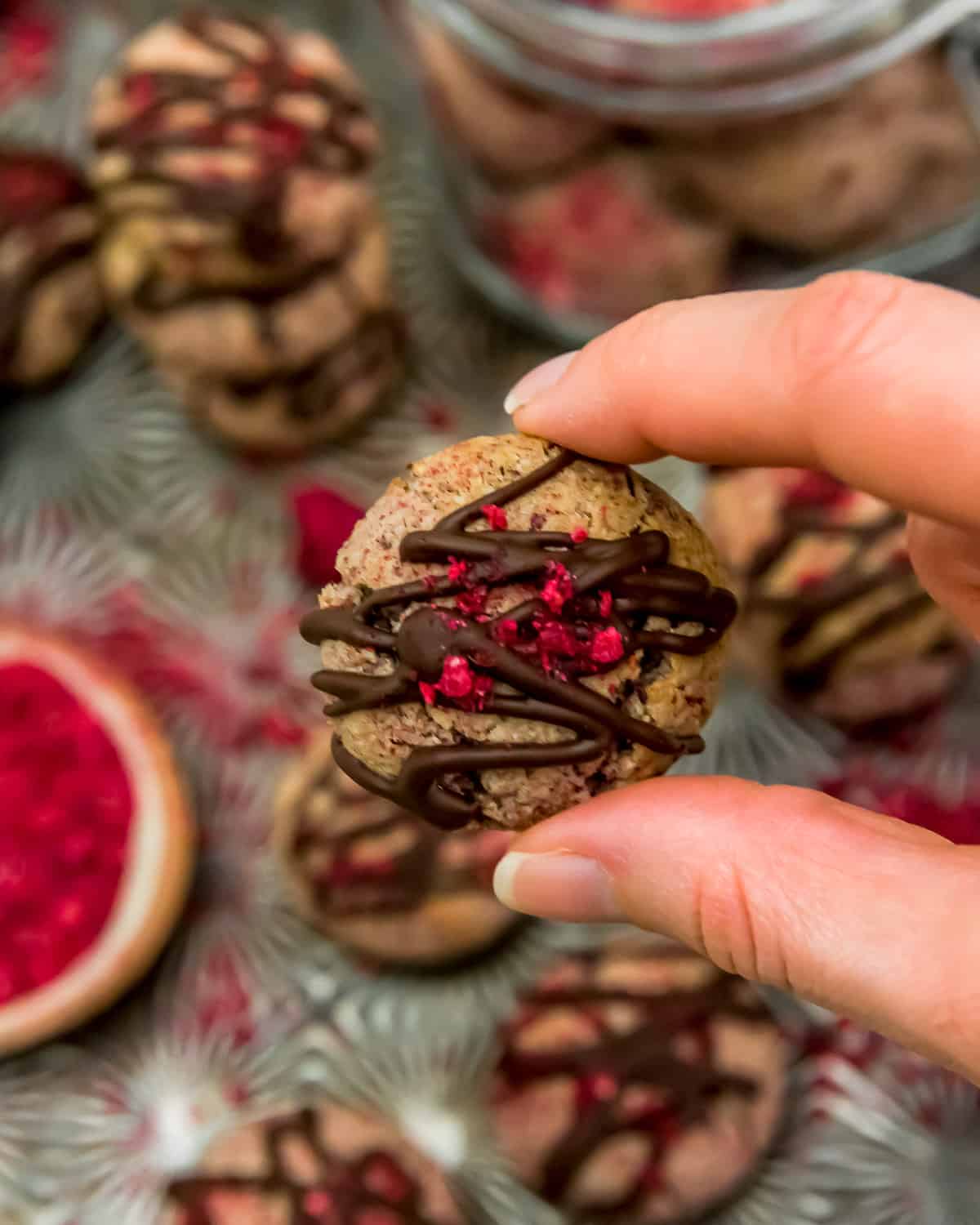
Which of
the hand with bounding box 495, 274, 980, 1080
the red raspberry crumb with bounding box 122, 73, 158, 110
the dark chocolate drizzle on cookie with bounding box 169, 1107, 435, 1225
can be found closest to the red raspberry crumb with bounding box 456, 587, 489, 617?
the hand with bounding box 495, 274, 980, 1080

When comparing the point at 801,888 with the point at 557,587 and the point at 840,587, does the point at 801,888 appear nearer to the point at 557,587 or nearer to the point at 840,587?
the point at 557,587

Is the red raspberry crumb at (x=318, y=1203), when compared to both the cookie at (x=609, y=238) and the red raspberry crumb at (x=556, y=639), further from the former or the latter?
the cookie at (x=609, y=238)

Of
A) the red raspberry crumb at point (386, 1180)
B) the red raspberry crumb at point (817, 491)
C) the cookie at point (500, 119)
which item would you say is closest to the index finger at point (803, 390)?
the red raspberry crumb at point (817, 491)

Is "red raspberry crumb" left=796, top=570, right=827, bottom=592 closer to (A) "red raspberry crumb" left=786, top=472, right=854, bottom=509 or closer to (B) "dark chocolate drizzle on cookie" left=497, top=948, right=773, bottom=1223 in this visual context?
(A) "red raspberry crumb" left=786, top=472, right=854, bottom=509

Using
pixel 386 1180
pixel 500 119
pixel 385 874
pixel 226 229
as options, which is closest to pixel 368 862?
pixel 385 874

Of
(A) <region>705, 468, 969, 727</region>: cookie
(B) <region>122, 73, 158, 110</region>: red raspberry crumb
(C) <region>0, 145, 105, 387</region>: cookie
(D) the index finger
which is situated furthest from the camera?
(C) <region>0, 145, 105, 387</region>: cookie

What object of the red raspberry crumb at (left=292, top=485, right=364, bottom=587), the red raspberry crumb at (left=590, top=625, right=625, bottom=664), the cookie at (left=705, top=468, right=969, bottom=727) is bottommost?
the red raspberry crumb at (left=292, top=485, right=364, bottom=587)
